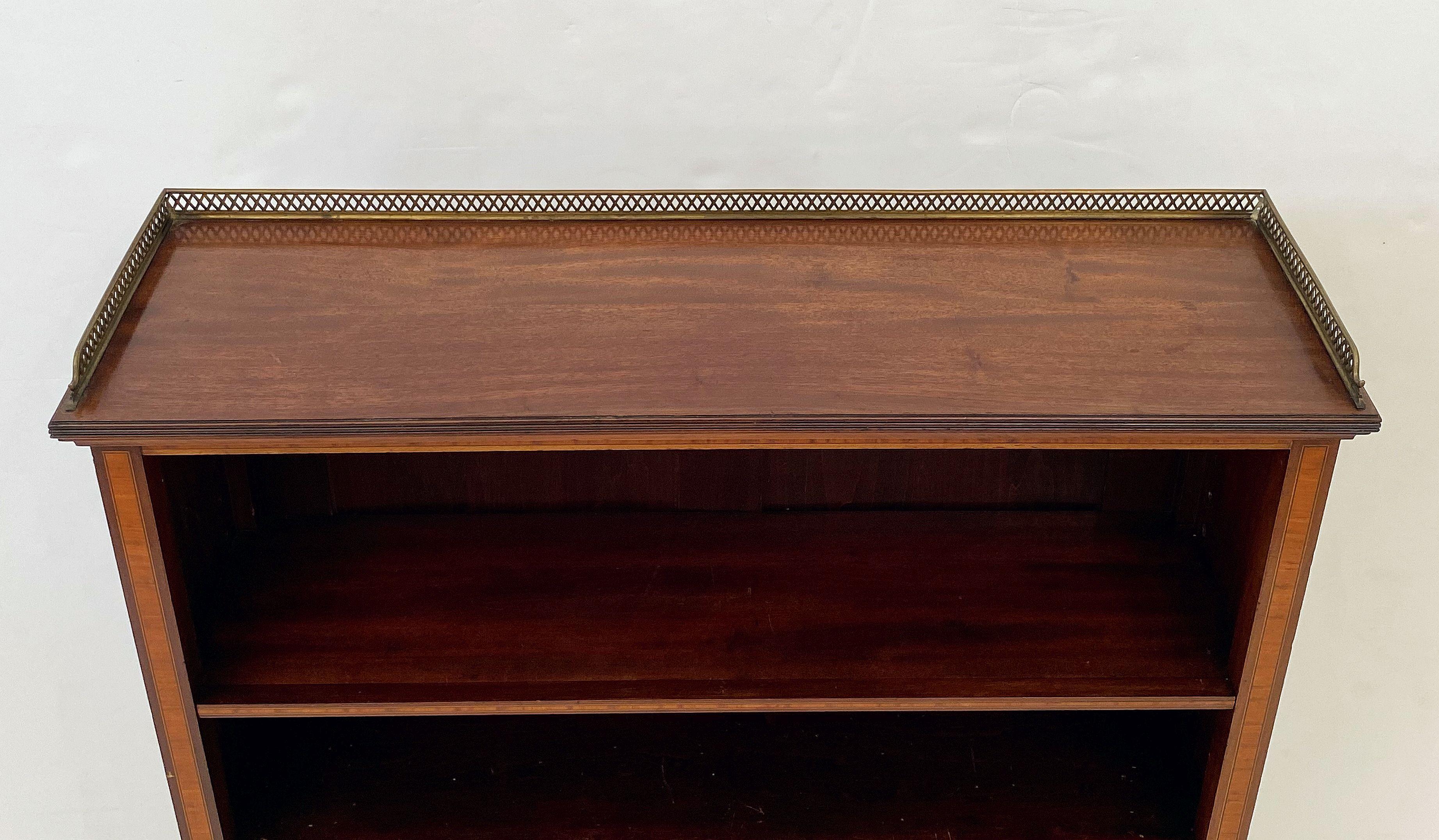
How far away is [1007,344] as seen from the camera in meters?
1.19

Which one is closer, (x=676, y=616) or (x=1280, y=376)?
(x=1280, y=376)

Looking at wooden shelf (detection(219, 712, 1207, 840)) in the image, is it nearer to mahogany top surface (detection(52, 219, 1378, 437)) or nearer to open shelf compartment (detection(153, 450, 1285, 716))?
open shelf compartment (detection(153, 450, 1285, 716))

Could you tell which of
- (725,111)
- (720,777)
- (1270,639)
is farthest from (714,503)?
(1270,639)

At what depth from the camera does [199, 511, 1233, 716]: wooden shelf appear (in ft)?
4.19

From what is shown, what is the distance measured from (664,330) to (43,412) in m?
0.93

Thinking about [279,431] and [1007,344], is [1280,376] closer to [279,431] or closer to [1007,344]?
[1007,344]

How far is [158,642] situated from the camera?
1214 millimetres

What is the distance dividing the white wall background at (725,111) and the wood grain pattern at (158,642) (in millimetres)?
526

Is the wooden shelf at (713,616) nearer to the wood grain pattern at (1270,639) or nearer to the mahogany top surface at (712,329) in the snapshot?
the wood grain pattern at (1270,639)

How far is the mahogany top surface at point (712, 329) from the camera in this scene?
1098 millimetres

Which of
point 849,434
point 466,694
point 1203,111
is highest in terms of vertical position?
point 1203,111

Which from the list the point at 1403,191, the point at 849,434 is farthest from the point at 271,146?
the point at 1403,191

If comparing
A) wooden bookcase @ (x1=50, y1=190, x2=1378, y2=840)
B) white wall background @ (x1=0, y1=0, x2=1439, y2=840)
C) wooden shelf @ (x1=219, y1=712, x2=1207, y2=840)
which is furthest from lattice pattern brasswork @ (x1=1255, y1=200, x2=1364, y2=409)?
wooden shelf @ (x1=219, y1=712, x2=1207, y2=840)

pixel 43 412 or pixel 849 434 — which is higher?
pixel 849 434
